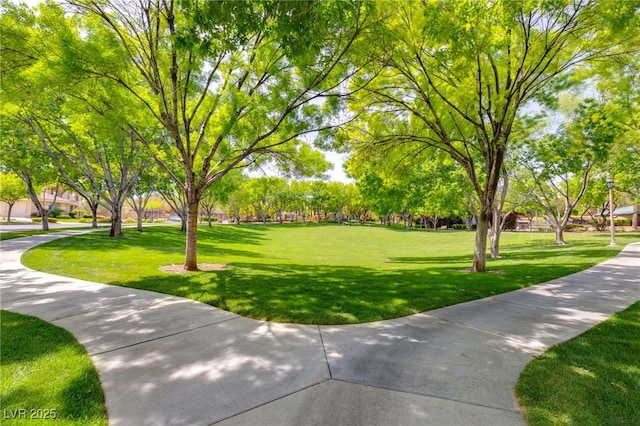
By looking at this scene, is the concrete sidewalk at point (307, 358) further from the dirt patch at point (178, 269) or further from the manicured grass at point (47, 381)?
the dirt patch at point (178, 269)

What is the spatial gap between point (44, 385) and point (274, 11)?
591 centimetres

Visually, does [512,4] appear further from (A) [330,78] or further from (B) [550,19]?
(A) [330,78]

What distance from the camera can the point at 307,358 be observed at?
3.72 metres

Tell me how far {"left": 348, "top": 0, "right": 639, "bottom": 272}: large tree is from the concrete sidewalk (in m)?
5.85


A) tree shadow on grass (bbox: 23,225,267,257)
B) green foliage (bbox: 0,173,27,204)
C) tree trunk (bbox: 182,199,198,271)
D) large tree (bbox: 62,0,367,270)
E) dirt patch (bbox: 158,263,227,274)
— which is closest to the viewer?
large tree (bbox: 62,0,367,270)

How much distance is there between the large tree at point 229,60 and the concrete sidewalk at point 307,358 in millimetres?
4748

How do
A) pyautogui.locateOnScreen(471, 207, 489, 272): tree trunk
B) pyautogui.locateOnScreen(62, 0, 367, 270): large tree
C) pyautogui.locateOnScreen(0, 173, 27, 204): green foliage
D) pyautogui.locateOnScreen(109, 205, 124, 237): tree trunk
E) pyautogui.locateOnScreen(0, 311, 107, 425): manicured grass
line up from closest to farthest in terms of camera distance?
pyautogui.locateOnScreen(0, 311, 107, 425): manicured grass < pyautogui.locateOnScreen(62, 0, 367, 270): large tree < pyautogui.locateOnScreen(471, 207, 489, 272): tree trunk < pyautogui.locateOnScreen(109, 205, 124, 237): tree trunk < pyautogui.locateOnScreen(0, 173, 27, 204): green foliage

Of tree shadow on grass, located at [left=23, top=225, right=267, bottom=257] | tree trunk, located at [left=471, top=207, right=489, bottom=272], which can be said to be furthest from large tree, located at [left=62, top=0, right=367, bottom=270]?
tree shadow on grass, located at [left=23, top=225, right=267, bottom=257]

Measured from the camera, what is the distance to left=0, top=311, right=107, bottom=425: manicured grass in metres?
2.62

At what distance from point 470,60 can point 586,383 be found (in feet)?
24.5

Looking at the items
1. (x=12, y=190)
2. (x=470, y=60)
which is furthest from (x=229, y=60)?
(x=12, y=190)

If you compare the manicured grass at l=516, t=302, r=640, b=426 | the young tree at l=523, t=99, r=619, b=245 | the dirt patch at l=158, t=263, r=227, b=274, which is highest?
the young tree at l=523, t=99, r=619, b=245

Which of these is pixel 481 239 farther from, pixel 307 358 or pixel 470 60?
pixel 307 358

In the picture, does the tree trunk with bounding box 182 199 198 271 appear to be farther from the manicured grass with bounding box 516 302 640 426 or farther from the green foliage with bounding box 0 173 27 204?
the green foliage with bounding box 0 173 27 204
